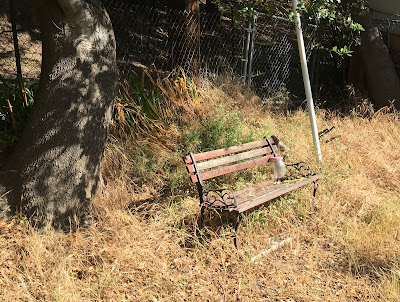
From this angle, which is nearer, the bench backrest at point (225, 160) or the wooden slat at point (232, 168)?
the bench backrest at point (225, 160)

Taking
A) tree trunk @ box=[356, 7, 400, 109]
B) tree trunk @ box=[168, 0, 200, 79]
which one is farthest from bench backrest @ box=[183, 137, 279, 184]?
tree trunk @ box=[356, 7, 400, 109]

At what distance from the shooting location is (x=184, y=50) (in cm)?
694

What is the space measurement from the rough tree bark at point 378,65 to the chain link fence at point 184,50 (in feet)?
3.54

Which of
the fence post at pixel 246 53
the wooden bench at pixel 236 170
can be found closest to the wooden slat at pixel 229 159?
the wooden bench at pixel 236 170

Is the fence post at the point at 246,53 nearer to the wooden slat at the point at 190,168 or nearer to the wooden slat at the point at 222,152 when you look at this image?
the wooden slat at the point at 222,152

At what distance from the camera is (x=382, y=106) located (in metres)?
8.30

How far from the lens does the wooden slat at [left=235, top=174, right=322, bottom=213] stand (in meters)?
4.16

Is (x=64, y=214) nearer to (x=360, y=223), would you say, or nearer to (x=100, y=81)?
(x=100, y=81)

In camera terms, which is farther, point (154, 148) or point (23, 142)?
point (154, 148)

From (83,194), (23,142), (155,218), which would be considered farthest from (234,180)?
(23,142)

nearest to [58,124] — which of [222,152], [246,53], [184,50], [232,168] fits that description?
[222,152]

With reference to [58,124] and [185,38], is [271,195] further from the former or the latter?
[185,38]

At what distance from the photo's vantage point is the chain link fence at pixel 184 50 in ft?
22.9

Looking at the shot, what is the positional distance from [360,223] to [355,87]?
486 centimetres
